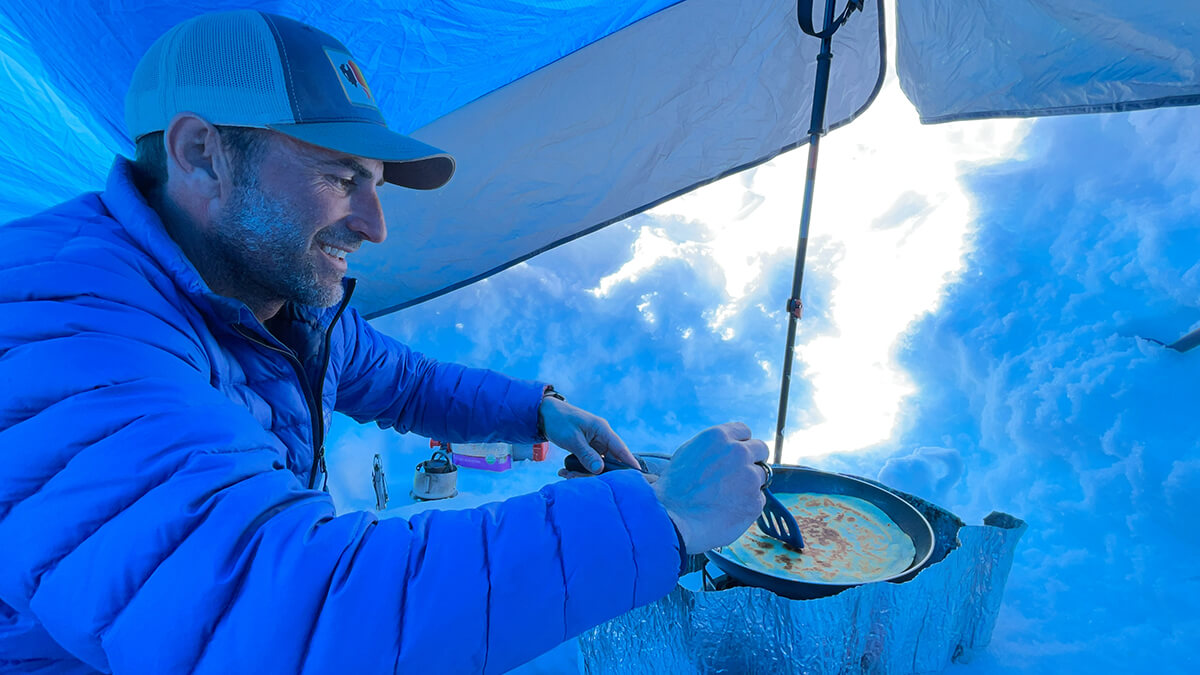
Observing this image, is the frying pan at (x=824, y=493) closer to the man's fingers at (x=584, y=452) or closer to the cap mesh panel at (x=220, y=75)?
the man's fingers at (x=584, y=452)

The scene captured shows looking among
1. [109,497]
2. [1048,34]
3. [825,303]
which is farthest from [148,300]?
[825,303]

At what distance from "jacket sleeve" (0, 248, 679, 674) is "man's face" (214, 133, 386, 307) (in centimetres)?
29

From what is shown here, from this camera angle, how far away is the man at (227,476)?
1.59 feet

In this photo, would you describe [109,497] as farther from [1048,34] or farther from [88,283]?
[1048,34]

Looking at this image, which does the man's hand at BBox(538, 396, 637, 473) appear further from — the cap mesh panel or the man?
the cap mesh panel

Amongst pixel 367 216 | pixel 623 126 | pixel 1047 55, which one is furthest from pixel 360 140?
pixel 1047 55

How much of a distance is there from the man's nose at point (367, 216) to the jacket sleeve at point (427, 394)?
45 centimetres

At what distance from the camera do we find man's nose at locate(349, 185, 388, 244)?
0.96 metres

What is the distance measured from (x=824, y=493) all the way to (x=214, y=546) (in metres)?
1.33

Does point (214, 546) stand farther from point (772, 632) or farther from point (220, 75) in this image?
point (772, 632)

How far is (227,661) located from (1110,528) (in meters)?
1.99

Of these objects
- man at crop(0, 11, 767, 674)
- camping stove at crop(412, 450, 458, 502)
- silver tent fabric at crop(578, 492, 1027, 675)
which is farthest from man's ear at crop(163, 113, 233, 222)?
camping stove at crop(412, 450, 458, 502)

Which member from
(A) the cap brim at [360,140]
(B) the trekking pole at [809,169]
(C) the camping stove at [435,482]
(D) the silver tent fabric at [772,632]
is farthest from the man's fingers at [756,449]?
(C) the camping stove at [435,482]

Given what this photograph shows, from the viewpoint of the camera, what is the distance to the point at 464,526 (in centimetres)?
57
